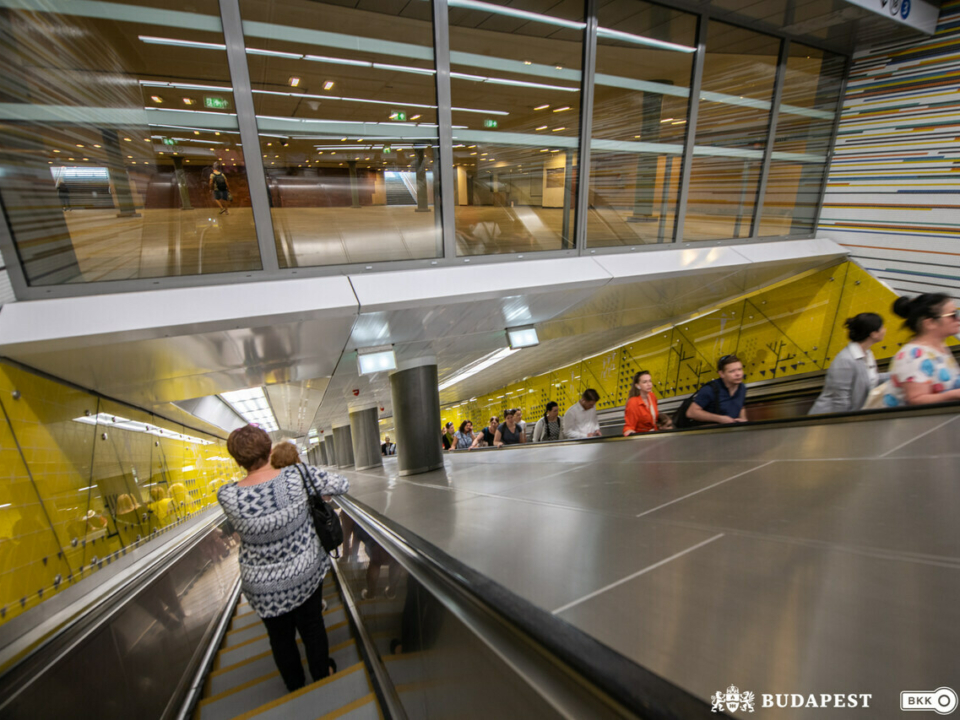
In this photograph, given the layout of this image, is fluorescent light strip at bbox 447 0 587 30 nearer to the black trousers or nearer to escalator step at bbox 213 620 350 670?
the black trousers

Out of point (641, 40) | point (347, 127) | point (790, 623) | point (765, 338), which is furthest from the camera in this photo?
point (765, 338)

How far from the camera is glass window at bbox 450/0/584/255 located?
539 cm

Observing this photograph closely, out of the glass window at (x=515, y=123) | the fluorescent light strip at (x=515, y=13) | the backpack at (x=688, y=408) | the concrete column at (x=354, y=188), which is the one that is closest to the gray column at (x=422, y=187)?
the glass window at (x=515, y=123)

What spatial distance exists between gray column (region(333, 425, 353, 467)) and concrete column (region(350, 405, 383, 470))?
6.90m

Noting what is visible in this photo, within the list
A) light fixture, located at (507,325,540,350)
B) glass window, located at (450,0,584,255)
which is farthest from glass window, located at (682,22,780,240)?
light fixture, located at (507,325,540,350)

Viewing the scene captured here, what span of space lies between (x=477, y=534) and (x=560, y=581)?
1200mm

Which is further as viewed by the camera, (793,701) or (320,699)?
(320,699)

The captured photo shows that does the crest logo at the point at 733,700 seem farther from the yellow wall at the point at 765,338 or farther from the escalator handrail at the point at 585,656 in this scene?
the yellow wall at the point at 765,338

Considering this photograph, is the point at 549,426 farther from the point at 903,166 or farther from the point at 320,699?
the point at 903,166

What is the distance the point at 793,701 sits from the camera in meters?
0.89

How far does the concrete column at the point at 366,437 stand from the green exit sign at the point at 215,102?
12.3 meters

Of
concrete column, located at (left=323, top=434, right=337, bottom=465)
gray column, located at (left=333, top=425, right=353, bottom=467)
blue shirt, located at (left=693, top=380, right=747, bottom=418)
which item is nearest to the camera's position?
blue shirt, located at (left=693, top=380, right=747, bottom=418)

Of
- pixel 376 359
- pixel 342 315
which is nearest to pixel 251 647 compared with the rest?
pixel 342 315

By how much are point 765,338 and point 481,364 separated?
7786mm
